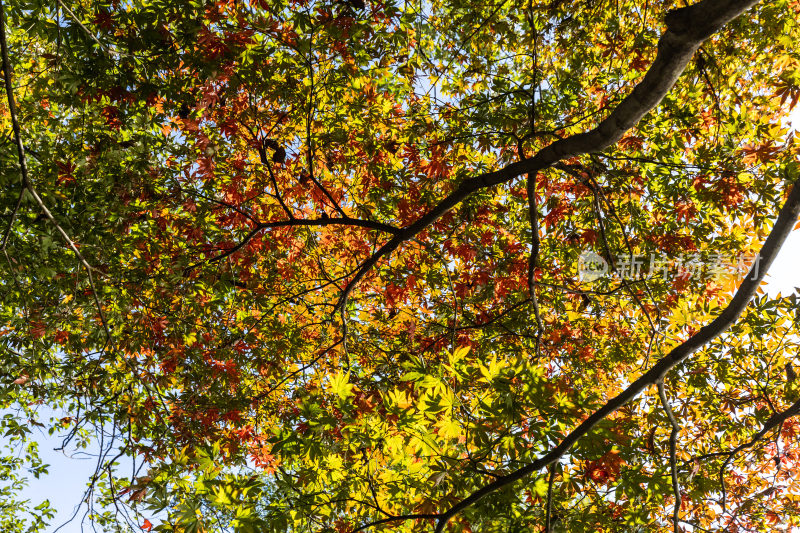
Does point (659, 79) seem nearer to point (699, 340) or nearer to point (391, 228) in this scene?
point (699, 340)

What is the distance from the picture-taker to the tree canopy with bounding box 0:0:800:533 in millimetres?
3363

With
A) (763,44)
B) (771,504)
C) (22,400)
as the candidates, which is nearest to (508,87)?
(763,44)

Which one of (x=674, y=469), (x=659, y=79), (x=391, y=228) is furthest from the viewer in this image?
(x=391, y=228)

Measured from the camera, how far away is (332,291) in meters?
5.81

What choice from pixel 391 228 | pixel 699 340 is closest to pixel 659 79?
pixel 699 340

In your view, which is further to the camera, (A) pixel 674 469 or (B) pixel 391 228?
(B) pixel 391 228

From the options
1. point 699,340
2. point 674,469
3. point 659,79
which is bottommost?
point 674,469

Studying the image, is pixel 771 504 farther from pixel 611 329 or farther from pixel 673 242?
pixel 673 242

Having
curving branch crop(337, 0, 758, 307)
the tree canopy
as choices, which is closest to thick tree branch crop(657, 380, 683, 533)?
the tree canopy

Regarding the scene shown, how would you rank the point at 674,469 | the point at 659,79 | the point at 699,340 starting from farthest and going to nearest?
1. the point at 674,469
2. the point at 699,340
3. the point at 659,79

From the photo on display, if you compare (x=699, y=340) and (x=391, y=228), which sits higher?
(x=391, y=228)

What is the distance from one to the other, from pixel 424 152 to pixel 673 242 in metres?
2.37

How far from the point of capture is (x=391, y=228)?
3.47 m

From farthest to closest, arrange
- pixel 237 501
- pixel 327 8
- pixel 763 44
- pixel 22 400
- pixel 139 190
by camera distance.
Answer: pixel 22 400
pixel 139 190
pixel 763 44
pixel 327 8
pixel 237 501
